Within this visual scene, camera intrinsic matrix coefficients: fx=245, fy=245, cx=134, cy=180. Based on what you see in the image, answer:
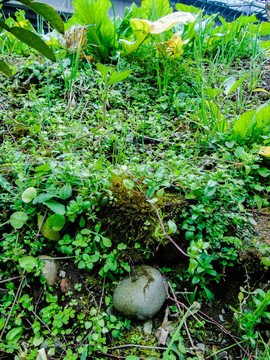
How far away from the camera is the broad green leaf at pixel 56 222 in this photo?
1.17m

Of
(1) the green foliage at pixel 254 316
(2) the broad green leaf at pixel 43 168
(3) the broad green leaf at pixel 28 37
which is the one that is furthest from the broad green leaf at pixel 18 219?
(1) the green foliage at pixel 254 316

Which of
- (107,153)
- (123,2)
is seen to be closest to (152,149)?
(107,153)

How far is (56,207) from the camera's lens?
115 cm

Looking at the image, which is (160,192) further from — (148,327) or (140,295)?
(148,327)

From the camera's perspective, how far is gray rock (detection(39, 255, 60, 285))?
3.93 feet

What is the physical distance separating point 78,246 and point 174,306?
561mm

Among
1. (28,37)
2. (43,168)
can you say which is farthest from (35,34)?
(43,168)

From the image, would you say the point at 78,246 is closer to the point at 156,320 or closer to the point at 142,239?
the point at 142,239

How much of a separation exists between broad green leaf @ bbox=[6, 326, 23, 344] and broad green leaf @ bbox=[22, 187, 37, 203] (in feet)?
1.80

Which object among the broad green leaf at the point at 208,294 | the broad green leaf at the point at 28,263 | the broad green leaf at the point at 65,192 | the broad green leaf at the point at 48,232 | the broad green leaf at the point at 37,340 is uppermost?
the broad green leaf at the point at 65,192

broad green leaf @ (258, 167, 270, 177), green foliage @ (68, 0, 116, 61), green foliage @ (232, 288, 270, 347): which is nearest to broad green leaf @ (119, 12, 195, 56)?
green foliage @ (68, 0, 116, 61)

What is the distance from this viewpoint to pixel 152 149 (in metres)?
1.82

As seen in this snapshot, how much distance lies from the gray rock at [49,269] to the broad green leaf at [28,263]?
8 cm

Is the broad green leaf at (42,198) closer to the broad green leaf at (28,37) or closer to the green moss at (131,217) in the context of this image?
the green moss at (131,217)
